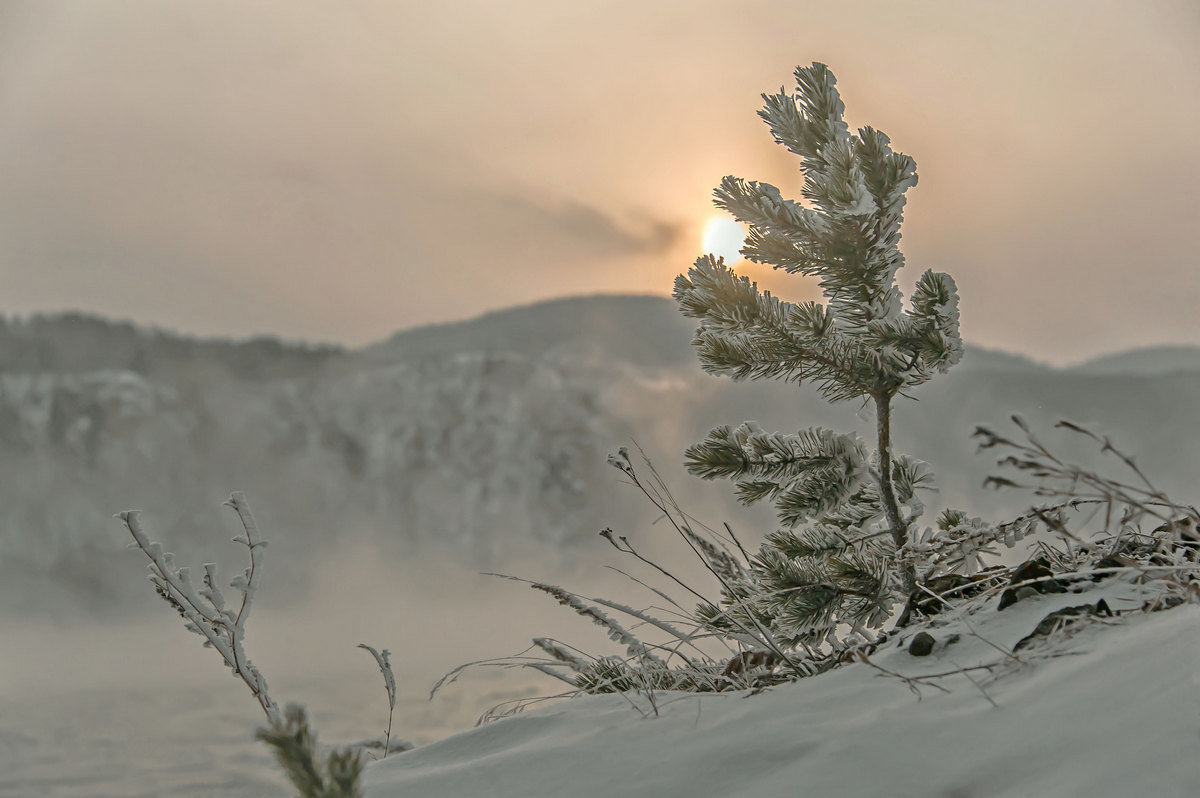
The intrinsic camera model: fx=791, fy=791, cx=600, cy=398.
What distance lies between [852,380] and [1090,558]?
1.38 ft

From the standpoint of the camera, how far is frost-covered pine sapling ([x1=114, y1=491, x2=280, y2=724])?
114cm

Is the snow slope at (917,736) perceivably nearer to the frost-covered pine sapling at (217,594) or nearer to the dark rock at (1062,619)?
the dark rock at (1062,619)

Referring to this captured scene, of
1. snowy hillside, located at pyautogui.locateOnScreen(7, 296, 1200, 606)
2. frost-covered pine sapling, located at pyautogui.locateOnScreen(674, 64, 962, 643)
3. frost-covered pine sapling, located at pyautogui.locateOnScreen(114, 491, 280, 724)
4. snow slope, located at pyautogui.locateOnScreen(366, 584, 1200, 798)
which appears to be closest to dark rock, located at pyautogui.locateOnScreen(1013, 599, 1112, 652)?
snow slope, located at pyautogui.locateOnScreen(366, 584, 1200, 798)

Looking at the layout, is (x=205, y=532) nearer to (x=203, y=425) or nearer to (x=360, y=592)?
(x=203, y=425)

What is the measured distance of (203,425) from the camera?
13516 millimetres

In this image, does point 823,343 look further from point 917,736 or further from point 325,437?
point 325,437

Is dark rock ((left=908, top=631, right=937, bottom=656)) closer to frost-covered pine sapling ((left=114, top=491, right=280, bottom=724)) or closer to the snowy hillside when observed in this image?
frost-covered pine sapling ((left=114, top=491, right=280, bottom=724))

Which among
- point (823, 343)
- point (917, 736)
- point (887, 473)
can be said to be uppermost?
point (823, 343)

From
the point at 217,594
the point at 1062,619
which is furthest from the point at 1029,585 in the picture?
the point at 217,594

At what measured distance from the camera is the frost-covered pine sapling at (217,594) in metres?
1.14

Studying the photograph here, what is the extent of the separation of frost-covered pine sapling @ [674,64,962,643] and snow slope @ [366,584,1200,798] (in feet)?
0.97

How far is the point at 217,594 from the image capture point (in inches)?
50.0

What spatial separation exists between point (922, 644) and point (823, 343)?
56 centimetres

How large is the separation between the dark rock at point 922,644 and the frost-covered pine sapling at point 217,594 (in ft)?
2.81
